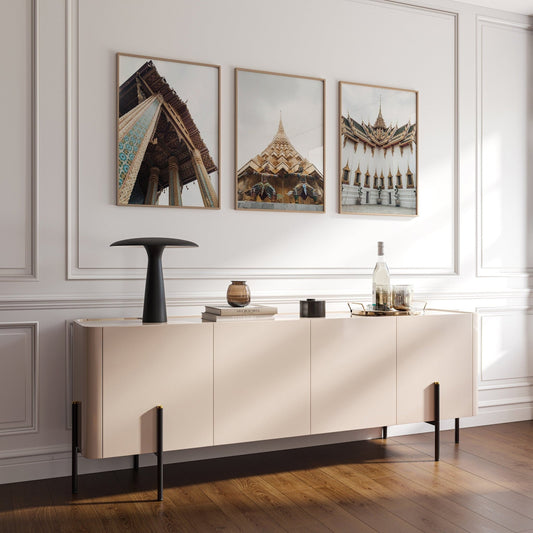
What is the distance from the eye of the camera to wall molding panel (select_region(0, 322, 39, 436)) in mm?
2697

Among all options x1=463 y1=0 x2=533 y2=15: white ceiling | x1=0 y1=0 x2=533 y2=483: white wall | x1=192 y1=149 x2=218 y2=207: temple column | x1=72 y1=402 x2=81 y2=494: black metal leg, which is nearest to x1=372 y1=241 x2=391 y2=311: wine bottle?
x1=0 y1=0 x2=533 y2=483: white wall

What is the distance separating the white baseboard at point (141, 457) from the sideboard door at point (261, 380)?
0.45 m

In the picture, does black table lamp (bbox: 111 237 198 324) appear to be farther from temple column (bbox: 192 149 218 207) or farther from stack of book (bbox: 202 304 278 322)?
temple column (bbox: 192 149 218 207)

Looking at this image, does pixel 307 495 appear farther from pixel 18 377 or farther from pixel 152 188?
pixel 152 188

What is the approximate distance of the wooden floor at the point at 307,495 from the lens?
225 cm

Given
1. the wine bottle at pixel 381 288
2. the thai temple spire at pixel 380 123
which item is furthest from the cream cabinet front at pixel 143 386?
the thai temple spire at pixel 380 123

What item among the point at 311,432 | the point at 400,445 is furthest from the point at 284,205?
the point at 400,445

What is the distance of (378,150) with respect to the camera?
343 cm

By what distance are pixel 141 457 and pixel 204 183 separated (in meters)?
1.31

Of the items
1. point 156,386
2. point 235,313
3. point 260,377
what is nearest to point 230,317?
point 235,313

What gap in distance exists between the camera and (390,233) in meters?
3.47

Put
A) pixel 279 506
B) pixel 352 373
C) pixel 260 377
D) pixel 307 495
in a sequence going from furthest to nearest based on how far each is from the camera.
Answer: pixel 352 373
pixel 260 377
pixel 307 495
pixel 279 506

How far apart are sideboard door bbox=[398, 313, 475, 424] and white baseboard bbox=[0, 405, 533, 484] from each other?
45cm

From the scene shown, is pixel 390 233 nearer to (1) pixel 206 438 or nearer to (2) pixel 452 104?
(2) pixel 452 104
